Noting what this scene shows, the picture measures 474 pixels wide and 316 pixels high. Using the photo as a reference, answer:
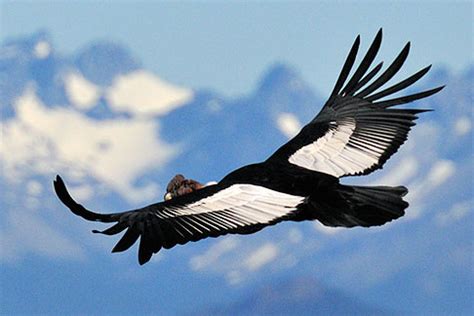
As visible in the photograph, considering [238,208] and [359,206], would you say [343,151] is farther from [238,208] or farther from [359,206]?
[238,208]

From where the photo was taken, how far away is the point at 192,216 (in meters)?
6.72

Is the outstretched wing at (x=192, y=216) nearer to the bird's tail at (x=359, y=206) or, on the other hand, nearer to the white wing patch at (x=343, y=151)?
the bird's tail at (x=359, y=206)

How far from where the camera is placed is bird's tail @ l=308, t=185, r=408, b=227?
716cm

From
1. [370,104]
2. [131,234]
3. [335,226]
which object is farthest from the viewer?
[370,104]

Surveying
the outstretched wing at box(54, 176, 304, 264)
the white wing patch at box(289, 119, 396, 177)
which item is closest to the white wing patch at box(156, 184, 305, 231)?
the outstretched wing at box(54, 176, 304, 264)

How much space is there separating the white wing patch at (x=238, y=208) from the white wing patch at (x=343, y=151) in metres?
0.91

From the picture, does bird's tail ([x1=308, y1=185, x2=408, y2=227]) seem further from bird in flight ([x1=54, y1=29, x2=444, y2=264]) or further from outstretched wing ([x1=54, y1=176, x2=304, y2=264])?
outstretched wing ([x1=54, y1=176, x2=304, y2=264])

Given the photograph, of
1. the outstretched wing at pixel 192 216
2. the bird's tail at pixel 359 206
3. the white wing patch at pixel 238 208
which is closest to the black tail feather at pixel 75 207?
the outstretched wing at pixel 192 216

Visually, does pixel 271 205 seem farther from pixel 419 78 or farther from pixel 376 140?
pixel 419 78

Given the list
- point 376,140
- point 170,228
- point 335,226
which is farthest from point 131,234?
point 376,140

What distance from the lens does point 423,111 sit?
27.8 feet

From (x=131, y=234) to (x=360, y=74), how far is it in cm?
354

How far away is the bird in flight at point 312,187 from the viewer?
661 centimetres

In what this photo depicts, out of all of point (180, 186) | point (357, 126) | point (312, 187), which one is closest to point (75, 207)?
point (180, 186)
